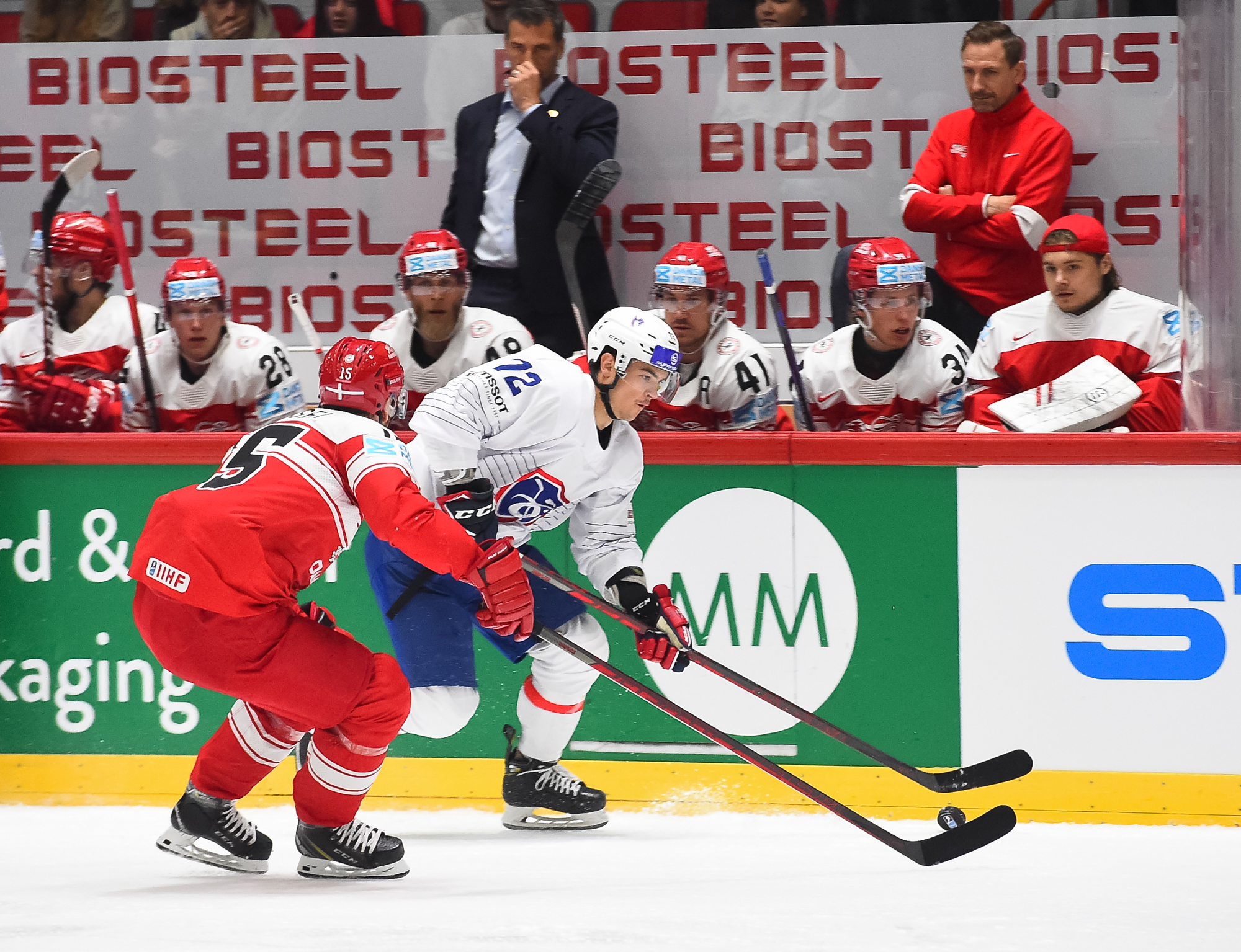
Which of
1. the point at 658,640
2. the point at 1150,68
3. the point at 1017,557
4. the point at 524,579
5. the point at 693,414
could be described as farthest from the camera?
the point at 1150,68

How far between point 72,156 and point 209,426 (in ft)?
4.63

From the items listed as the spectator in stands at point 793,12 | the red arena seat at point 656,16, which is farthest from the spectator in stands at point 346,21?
the spectator in stands at point 793,12

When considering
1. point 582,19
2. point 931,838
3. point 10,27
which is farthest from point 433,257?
point 931,838

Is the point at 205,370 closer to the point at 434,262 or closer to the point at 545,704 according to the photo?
the point at 434,262

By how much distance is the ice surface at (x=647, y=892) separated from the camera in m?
2.27

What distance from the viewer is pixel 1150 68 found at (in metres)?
4.24

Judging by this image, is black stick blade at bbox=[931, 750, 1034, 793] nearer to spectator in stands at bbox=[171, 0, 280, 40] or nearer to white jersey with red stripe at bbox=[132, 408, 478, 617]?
white jersey with red stripe at bbox=[132, 408, 478, 617]

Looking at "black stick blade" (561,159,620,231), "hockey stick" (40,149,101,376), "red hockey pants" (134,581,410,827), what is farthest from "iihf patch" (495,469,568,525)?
"hockey stick" (40,149,101,376)

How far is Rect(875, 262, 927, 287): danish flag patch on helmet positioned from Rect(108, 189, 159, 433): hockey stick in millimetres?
2075

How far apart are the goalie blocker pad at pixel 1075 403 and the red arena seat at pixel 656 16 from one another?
1.74m

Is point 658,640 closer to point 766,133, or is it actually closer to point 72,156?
point 766,133

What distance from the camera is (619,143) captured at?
4.48 meters

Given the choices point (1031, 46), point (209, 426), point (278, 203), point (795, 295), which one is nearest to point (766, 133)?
point (795, 295)

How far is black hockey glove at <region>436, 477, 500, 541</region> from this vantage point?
2.81 meters
